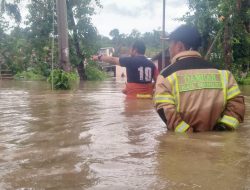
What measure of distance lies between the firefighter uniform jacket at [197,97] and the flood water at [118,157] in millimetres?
155

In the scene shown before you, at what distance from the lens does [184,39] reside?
4.69m

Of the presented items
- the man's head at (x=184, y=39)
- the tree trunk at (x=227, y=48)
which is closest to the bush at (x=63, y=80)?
the man's head at (x=184, y=39)

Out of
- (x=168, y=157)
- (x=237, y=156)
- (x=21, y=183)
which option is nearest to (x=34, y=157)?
(x=21, y=183)

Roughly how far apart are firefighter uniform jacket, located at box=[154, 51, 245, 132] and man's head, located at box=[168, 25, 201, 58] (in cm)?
17

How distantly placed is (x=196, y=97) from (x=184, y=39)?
67 cm

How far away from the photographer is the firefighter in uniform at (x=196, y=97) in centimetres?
445

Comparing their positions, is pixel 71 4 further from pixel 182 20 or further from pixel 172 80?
pixel 172 80

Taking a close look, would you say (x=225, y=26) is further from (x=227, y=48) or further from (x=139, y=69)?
(x=139, y=69)

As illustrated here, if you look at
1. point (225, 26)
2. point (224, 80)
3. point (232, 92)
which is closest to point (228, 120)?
point (232, 92)

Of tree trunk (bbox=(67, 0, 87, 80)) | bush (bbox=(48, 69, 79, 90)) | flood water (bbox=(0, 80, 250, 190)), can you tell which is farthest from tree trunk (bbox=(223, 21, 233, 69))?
flood water (bbox=(0, 80, 250, 190))

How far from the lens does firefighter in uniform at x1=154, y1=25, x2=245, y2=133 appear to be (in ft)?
14.6

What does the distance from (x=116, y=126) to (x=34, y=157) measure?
6.13 feet

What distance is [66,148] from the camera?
3.74 metres

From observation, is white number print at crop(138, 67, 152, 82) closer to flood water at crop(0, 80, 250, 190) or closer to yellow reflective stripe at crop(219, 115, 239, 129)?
flood water at crop(0, 80, 250, 190)
